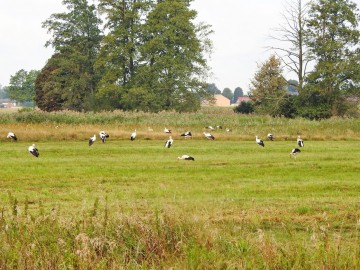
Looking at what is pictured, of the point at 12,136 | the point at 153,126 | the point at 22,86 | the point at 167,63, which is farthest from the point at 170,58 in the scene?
the point at 22,86

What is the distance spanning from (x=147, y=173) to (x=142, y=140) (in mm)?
16467

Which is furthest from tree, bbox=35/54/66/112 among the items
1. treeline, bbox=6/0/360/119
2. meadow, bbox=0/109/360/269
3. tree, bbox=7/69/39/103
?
tree, bbox=7/69/39/103

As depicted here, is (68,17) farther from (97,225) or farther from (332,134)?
(97,225)

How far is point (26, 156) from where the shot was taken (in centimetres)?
2772

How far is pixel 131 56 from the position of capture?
71500 millimetres

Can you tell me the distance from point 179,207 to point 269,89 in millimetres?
69974

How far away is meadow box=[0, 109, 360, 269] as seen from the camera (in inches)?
352

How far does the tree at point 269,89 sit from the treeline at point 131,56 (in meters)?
8.07

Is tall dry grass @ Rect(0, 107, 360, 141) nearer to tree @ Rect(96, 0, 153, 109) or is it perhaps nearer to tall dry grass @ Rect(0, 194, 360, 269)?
tree @ Rect(96, 0, 153, 109)

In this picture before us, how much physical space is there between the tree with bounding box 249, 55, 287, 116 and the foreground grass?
34.3 meters

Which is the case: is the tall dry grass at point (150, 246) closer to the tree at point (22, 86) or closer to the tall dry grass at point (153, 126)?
the tall dry grass at point (153, 126)

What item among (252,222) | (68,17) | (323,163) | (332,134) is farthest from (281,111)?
(252,222)

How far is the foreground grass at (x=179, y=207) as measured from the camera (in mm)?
8906

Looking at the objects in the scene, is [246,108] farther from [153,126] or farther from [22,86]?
[22,86]
